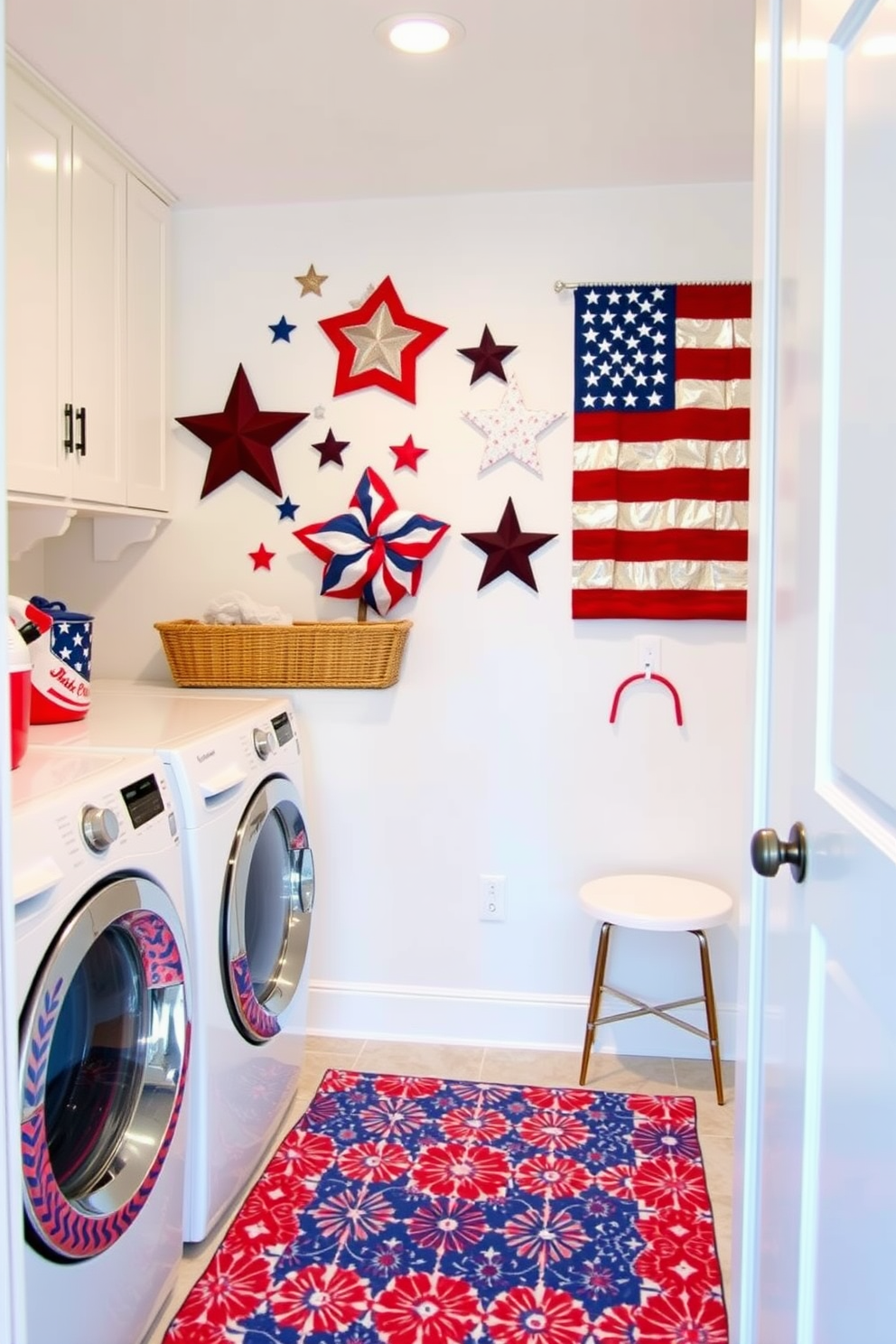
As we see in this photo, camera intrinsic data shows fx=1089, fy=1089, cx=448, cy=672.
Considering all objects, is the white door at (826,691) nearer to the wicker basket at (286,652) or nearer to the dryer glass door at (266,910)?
the dryer glass door at (266,910)

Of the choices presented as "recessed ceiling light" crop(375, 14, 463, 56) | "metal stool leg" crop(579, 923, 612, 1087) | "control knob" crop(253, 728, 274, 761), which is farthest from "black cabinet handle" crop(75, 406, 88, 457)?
"metal stool leg" crop(579, 923, 612, 1087)

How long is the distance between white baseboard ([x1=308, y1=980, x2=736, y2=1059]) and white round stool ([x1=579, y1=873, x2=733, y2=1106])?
0.10 m

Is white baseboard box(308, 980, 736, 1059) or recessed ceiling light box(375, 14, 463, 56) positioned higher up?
recessed ceiling light box(375, 14, 463, 56)

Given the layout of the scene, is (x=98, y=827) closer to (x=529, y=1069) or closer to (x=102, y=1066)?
(x=102, y=1066)

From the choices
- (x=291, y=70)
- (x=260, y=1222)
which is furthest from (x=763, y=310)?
(x=260, y=1222)

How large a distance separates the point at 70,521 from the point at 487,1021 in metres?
1.70

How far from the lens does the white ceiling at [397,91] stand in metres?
1.94

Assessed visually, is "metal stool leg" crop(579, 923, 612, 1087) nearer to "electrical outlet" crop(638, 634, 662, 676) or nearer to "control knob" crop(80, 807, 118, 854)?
"electrical outlet" crop(638, 634, 662, 676)

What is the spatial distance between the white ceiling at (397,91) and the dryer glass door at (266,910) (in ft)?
4.70

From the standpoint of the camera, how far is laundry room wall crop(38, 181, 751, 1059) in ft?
9.22

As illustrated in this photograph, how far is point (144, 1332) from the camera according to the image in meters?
1.73

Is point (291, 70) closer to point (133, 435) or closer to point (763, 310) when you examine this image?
point (133, 435)

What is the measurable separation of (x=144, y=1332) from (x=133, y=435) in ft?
6.29

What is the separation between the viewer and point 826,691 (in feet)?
3.44
